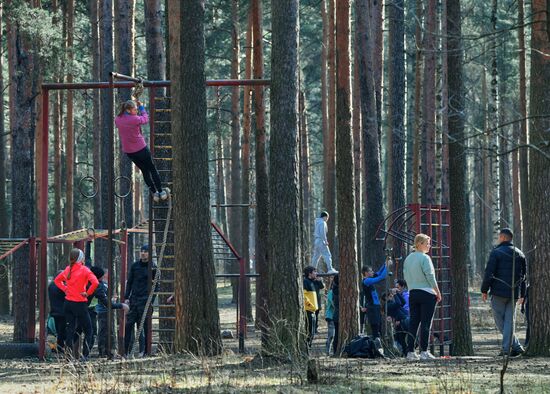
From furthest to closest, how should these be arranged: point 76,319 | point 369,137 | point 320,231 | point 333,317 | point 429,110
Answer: point 429,110 < point 320,231 < point 369,137 < point 333,317 < point 76,319

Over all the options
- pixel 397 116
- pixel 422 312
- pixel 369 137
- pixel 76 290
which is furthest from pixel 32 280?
pixel 397 116

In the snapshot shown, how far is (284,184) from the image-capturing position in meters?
14.7

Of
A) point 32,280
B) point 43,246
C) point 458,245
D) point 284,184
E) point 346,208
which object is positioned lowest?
point 32,280

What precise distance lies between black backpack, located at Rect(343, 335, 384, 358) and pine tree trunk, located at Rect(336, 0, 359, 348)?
1017 millimetres

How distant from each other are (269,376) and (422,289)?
12.4 ft

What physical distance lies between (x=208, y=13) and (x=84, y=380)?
30.5 meters

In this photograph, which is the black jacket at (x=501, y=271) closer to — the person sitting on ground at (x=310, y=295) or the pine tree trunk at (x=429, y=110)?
the person sitting on ground at (x=310, y=295)

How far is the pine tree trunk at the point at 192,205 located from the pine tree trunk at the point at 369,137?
631 cm

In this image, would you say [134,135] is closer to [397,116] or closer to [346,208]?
[346,208]

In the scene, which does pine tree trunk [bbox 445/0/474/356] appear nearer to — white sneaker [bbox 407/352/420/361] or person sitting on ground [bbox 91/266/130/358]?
white sneaker [bbox 407/352/420/361]

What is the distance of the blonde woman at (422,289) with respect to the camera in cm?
1574

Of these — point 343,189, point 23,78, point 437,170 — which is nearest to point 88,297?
point 343,189

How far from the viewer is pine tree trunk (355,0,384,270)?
71.1 feet

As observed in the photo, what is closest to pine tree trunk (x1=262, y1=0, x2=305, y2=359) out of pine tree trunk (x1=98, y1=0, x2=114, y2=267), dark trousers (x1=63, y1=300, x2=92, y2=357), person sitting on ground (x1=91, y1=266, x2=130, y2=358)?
person sitting on ground (x1=91, y1=266, x2=130, y2=358)
